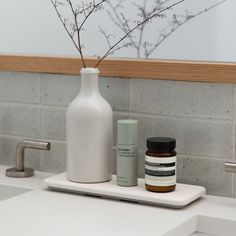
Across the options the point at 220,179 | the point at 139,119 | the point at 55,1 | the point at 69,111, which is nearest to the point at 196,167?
the point at 220,179

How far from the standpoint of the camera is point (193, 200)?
1232 mm

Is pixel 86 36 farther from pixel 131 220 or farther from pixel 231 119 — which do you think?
pixel 131 220

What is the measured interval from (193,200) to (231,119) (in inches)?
7.1

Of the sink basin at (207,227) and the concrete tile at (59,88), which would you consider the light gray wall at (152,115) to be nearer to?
the concrete tile at (59,88)

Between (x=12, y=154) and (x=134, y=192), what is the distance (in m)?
0.44

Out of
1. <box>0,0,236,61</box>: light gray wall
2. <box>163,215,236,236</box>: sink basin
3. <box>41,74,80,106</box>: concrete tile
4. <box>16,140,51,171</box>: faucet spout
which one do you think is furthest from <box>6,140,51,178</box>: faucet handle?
<box>163,215,236,236</box>: sink basin

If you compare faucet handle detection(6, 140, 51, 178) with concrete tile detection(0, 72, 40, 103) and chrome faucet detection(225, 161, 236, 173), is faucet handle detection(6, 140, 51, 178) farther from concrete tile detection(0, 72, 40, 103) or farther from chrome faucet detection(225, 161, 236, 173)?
chrome faucet detection(225, 161, 236, 173)

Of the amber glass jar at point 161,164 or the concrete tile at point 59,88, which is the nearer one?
the amber glass jar at point 161,164

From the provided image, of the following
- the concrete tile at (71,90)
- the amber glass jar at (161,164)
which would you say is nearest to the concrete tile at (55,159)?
the concrete tile at (71,90)

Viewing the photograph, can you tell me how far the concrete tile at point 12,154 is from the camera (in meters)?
1.52

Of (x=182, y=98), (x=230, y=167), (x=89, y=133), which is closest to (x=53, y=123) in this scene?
(x=89, y=133)

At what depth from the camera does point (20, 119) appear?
1.53 meters

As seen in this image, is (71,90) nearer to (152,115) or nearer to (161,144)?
(152,115)

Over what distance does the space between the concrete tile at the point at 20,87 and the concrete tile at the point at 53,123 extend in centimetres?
4
